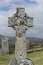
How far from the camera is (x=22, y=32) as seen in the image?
1330cm

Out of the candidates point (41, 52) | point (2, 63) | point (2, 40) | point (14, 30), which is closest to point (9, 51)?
point (2, 40)

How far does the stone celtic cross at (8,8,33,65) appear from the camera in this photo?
13.1m

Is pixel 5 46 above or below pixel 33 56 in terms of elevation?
above

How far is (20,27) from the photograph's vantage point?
13344mm

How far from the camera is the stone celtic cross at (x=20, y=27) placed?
13.1m

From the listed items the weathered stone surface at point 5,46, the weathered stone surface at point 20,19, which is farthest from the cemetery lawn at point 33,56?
the weathered stone surface at point 20,19

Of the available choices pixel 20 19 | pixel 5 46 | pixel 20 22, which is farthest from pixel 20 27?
pixel 5 46

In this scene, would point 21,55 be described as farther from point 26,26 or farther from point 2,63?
point 2,63

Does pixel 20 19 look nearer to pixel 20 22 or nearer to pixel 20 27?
pixel 20 22

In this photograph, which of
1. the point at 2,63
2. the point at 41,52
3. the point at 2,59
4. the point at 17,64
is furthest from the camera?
the point at 41,52

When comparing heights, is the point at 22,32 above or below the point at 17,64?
above

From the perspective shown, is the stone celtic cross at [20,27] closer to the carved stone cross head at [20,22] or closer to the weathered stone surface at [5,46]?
the carved stone cross head at [20,22]

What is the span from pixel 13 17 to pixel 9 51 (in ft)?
56.4

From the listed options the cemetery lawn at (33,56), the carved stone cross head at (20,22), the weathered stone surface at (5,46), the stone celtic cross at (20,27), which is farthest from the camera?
the weathered stone surface at (5,46)
